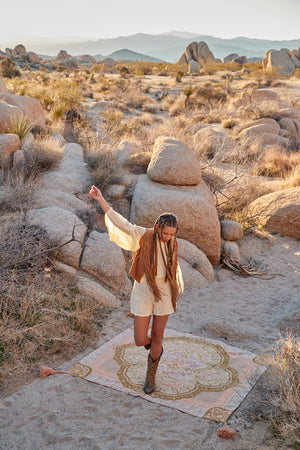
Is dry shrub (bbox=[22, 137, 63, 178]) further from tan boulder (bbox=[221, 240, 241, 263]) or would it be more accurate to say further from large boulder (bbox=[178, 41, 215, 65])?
large boulder (bbox=[178, 41, 215, 65])

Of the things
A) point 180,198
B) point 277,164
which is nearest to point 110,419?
point 180,198

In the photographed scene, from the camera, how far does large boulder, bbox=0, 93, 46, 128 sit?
11.2 meters

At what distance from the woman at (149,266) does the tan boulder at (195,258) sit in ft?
12.1

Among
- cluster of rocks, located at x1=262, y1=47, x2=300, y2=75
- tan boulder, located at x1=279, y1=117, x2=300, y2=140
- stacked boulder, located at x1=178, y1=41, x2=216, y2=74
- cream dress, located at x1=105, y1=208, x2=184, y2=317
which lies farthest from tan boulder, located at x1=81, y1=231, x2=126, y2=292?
stacked boulder, located at x1=178, y1=41, x2=216, y2=74

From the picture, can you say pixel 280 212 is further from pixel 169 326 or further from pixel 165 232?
pixel 165 232

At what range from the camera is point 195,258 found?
7.72 m

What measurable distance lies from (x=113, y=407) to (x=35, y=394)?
0.73m

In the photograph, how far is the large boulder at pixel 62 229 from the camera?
6441mm

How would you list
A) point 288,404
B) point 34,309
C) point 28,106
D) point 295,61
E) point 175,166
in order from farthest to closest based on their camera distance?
point 295,61
point 28,106
point 175,166
point 34,309
point 288,404

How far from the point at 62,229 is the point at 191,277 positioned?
7.25 feet

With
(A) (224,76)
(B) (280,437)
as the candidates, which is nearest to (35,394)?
(B) (280,437)

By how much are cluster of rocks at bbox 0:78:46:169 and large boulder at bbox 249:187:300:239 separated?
4.88 m

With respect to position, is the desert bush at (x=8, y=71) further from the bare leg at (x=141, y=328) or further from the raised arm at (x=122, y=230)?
the bare leg at (x=141, y=328)

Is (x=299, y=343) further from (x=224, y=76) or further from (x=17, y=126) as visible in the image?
(x=224, y=76)
